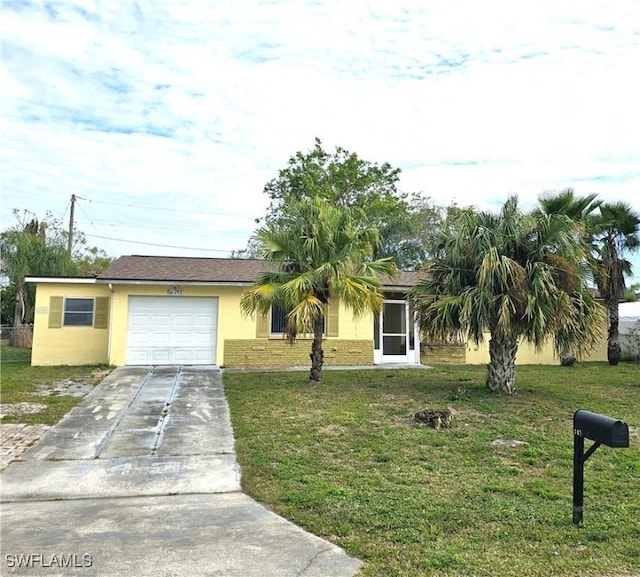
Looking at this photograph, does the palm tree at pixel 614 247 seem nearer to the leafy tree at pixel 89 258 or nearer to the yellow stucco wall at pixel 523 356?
the yellow stucco wall at pixel 523 356

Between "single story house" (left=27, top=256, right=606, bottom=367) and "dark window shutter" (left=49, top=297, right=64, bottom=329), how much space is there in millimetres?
27

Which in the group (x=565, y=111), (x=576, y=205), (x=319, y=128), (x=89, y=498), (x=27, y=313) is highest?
(x=319, y=128)

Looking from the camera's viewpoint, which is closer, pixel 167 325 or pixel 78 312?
pixel 167 325

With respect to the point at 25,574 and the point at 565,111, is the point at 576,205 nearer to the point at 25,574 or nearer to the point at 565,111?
the point at 565,111

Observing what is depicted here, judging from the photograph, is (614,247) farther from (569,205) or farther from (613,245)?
(569,205)

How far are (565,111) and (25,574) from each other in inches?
506

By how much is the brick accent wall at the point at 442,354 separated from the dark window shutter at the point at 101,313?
10353mm

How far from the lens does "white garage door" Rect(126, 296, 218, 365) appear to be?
48.5 ft

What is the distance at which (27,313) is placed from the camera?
26.6m

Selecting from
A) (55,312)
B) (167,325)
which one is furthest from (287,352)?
(55,312)

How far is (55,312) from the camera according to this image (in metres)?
15.1

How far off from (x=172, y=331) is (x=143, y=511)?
1106 centimetres

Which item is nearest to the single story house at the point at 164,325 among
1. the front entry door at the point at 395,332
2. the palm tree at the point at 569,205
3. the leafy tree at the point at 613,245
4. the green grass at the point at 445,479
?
the front entry door at the point at 395,332

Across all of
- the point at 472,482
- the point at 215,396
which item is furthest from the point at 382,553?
the point at 215,396
